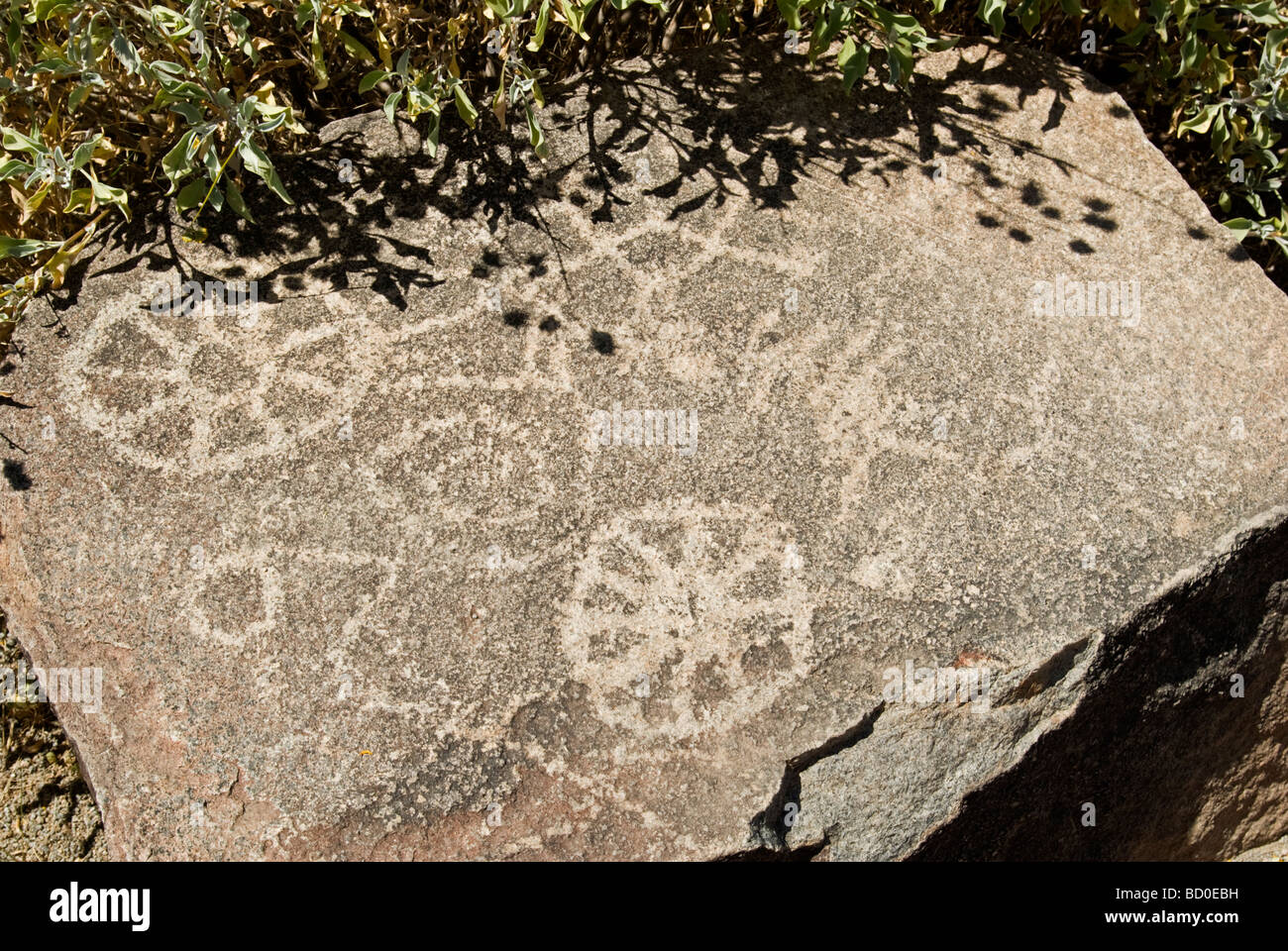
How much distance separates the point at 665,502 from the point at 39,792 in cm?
185

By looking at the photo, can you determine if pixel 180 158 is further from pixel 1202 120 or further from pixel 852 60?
pixel 1202 120

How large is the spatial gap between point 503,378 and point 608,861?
1.06 meters

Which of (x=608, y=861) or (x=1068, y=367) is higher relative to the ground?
(x=1068, y=367)

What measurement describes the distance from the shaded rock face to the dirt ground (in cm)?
74

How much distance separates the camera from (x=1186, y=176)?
362 cm

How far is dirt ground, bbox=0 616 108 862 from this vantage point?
3020 mm

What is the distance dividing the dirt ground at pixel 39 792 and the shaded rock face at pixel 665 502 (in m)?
0.74

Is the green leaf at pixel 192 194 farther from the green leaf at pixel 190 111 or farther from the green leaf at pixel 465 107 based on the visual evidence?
the green leaf at pixel 465 107

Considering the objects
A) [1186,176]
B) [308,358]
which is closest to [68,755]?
[308,358]

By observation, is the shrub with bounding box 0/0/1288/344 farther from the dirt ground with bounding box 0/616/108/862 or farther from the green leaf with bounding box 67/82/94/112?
the dirt ground with bounding box 0/616/108/862

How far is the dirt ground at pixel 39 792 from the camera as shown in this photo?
9.91 ft

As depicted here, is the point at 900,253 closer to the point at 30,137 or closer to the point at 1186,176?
the point at 1186,176

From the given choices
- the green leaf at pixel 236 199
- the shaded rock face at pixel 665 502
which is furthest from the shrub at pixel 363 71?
the shaded rock face at pixel 665 502

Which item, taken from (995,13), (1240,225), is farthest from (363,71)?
(1240,225)
